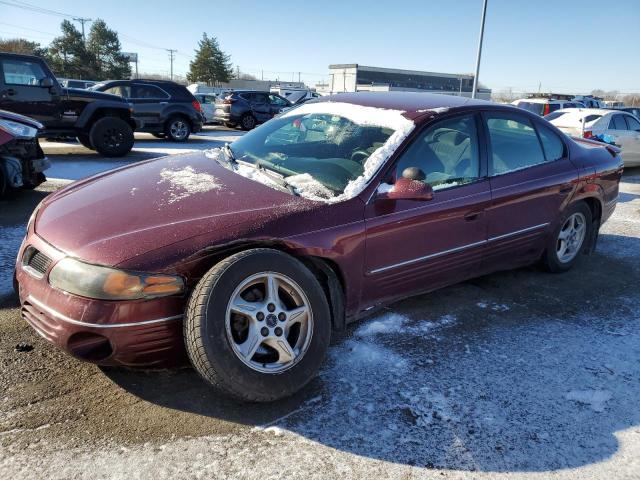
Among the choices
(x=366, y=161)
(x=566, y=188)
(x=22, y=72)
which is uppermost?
(x=22, y=72)

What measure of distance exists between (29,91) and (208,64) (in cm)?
5729

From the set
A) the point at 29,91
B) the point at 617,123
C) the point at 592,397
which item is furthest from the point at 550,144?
the point at 29,91

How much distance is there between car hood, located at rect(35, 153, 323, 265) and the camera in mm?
2422

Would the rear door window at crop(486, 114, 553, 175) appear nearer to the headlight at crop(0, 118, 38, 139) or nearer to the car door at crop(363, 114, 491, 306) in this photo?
the car door at crop(363, 114, 491, 306)

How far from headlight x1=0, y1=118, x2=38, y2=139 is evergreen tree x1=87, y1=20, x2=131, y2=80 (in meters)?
53.7

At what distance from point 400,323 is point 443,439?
46.9 inches

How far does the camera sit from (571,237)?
466cm

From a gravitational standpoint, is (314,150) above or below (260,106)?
below

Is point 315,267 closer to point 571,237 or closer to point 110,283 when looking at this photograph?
point 110,283

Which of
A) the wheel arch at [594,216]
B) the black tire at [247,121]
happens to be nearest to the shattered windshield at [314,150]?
the wheel arch at [594,216]

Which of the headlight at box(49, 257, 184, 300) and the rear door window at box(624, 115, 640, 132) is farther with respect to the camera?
the rear door window at box(624, 115, 640, 132)

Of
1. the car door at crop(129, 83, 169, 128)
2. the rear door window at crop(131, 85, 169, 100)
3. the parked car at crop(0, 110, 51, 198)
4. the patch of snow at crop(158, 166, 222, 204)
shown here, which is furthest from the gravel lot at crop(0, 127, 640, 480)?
the rear door window at crop(131, 85, 169, 100)

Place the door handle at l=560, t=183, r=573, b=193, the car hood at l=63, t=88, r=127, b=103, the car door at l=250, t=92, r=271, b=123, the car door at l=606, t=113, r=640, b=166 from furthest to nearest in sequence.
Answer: the car door at l=250, t=92, r=271, b=123, the car door at l=606, t=113, r=640, b=166, the car hood at l=63, t=88, r=127, b=103, the door handle at l=560, t=183, r=573, b=193

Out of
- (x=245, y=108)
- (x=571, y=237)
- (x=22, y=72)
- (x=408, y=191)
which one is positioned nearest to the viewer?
(x=408, y=191)
